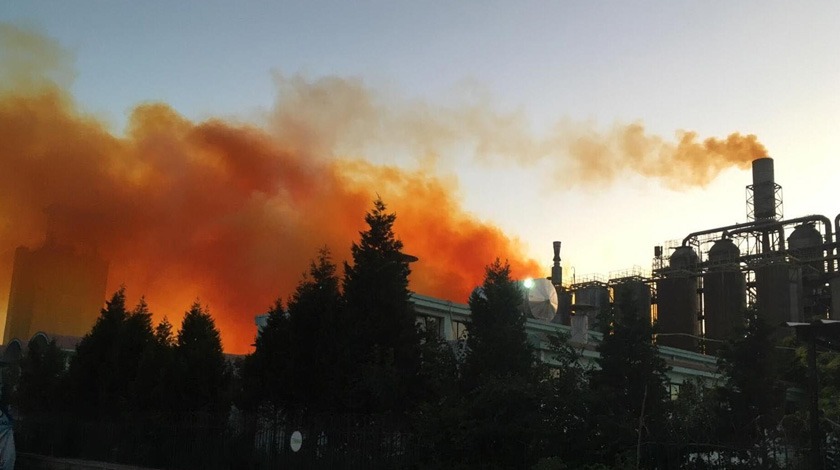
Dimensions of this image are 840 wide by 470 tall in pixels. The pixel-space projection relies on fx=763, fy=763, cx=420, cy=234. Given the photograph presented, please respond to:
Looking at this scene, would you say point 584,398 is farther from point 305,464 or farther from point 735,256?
point 735,256

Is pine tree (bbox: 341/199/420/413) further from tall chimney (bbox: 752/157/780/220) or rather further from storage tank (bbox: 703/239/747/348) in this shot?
tall chimney (bbox: 752/157/780/220)

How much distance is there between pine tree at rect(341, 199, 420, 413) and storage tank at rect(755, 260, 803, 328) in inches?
1729

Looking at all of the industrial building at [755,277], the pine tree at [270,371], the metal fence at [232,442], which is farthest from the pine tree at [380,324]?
the industrial building at [755,277]

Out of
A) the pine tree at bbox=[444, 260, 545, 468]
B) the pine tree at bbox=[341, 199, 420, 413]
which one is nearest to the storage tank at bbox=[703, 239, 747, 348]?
the pine tree at bbox=[341, 199, 420, 413]

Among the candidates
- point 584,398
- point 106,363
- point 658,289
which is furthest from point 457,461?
point 658,289

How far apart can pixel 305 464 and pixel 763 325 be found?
14358 millimetres

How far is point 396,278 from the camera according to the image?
26531mm

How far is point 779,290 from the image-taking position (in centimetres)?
6178

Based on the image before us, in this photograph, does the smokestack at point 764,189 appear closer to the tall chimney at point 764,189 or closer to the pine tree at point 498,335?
the tall chimney at point 764,189

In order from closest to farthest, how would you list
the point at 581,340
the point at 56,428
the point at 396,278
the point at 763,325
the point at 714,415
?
the point at 714,415 < the point at 763,325 < the point at 396,278 < the point at 56,428 < the point at 581,340

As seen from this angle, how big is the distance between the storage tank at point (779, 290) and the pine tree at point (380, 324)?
1729 inches

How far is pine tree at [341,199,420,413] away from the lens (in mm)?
23469

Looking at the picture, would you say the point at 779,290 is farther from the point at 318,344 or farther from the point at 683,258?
the point at 318,344

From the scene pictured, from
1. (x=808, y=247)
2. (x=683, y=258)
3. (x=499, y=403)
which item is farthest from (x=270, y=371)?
(x=808, y=247)
